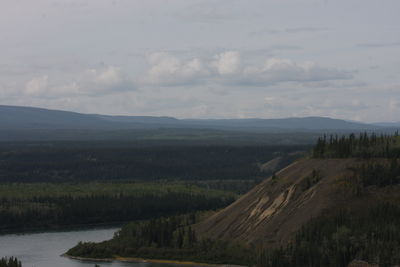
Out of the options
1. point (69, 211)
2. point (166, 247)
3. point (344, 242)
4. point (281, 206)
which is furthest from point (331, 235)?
point (69, 211)

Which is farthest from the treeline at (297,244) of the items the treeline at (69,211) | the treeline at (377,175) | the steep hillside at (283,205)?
the treeline at (69,211)

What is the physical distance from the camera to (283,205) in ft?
429

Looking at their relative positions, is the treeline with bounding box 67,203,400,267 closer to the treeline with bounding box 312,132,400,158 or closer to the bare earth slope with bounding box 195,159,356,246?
the bare earth slope with bounding box 195,159,356,246

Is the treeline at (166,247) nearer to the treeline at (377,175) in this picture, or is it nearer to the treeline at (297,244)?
the treeline at (297,244)

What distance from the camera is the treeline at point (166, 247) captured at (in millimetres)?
121625

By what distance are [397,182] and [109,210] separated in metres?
82.1

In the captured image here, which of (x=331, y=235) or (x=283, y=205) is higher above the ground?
(x=283, y=205)

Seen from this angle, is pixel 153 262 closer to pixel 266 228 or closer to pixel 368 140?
pixel 266 228

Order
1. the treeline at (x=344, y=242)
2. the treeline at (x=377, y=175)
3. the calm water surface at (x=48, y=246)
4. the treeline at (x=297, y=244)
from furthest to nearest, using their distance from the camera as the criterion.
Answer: the treeline at (x=377, y=175), the calm water surface at (x=48, y=246), the treeline at (x=297, y=244), the treeline at (x=344, y=242)

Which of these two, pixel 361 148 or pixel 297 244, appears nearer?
pixel 297 244

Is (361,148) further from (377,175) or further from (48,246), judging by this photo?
(48,246)

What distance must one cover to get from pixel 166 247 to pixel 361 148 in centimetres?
3479

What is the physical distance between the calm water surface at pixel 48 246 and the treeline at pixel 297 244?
448 cm

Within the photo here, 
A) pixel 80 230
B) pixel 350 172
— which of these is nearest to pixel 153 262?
pixel 350 172
